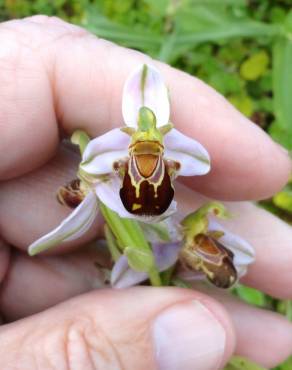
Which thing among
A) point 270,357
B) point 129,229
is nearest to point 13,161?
point 129,229

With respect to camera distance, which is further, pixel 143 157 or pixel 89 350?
pixel 89 350

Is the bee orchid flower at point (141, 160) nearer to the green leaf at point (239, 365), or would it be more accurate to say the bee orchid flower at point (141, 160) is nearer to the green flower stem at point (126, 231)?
the green flower stem at point (126, 231)

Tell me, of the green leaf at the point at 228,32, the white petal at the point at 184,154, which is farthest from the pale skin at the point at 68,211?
the green leaf at the point at 228,32

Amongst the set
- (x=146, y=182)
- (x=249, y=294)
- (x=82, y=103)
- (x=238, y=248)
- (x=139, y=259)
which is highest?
(x=146, y=182)

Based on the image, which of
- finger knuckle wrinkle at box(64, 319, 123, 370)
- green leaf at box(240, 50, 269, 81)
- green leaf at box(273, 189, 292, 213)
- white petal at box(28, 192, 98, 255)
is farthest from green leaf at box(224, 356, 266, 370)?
green leaf at box(240, 50, 269, 81)

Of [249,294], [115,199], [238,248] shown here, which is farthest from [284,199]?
[115,199]

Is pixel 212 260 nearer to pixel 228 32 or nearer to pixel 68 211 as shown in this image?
pixel 68 211
